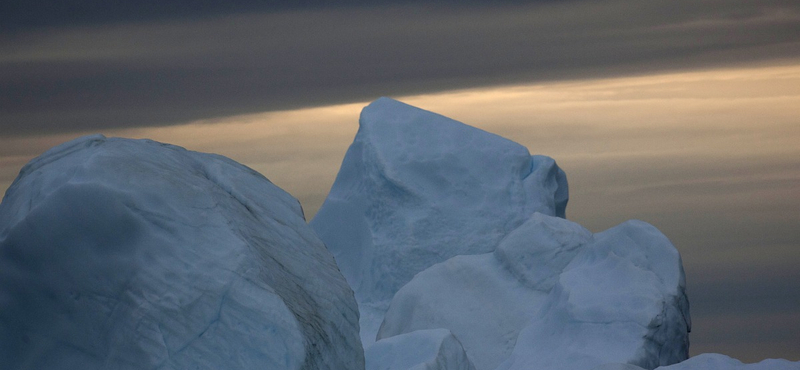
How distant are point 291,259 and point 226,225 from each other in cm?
61

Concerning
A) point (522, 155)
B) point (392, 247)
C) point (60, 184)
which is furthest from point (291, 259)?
point (522, 155)

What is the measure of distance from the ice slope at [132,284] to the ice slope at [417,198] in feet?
22.5

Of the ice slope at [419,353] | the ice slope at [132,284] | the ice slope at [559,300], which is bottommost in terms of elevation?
the ice slope at [559,300]

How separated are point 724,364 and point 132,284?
506cm

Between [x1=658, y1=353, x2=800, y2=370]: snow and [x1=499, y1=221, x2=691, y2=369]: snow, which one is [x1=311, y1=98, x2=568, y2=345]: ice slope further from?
[x1=658, y1=353, x2=800, y2=370]: snow

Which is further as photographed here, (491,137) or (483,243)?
(491,137)

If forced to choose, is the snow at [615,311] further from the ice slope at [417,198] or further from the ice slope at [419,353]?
the ice slope at [417,198]

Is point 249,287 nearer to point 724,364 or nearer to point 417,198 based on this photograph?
point 724,364

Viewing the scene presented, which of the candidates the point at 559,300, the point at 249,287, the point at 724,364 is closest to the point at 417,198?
the point at 559,300

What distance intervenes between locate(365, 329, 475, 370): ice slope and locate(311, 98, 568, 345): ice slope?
4911 millimetres

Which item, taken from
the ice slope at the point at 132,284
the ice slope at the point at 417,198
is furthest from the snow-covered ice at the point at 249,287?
the ice slope at the point at 417,198

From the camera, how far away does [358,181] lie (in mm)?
14039

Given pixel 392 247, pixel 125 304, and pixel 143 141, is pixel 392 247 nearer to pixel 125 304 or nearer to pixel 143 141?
pixel 143 141

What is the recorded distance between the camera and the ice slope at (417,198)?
13195 millimetres
